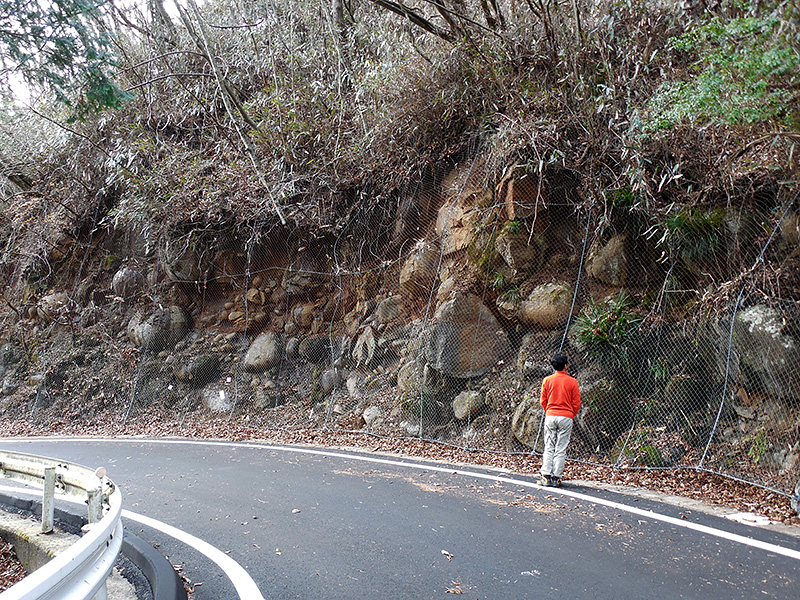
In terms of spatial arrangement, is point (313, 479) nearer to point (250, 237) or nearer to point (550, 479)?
point (550, 479)

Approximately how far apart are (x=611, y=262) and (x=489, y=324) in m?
2.26

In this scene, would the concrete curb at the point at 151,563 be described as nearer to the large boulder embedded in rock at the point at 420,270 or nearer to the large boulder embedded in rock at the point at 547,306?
the large boulder embedded in rock at the point at 547,306

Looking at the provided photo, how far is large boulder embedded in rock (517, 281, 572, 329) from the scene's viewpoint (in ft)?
28.3

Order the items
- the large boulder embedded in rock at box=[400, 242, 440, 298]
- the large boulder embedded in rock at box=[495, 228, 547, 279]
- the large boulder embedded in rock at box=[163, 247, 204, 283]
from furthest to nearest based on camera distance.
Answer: the large boulder embedded in rock at box=[163, 247, 204, 283] < the large boulder embedded in rock at box=[400, 242, 440, 298] < the large boulder embedded in rock at box=[495, 228, 547, 279]

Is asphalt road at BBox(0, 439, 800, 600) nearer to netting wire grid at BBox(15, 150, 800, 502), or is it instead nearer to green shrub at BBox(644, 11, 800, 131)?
netting wire grid at BBox(15, 150, 800, 502)

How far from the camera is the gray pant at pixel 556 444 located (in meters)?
6.45

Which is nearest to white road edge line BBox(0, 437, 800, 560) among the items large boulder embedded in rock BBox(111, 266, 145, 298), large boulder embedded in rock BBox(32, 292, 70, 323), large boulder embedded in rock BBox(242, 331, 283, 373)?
large boulder embedded in rock BBox(242, 331, 283, 373)

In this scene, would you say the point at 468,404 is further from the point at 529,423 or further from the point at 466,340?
the point at 529,423

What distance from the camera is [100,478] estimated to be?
12.9 ft

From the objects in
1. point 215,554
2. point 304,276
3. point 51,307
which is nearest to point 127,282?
point 51,307

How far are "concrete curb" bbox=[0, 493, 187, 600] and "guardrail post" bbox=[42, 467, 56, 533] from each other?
1.32 ft

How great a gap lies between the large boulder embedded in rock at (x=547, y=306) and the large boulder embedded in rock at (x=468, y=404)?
1.52m

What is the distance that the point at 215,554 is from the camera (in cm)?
456

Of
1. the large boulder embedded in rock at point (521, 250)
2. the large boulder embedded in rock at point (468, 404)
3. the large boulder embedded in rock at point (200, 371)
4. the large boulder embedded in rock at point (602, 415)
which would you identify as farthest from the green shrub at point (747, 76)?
the large boulder embedded in rock at point (200, 371)
